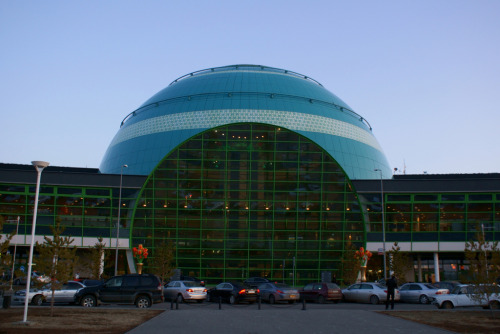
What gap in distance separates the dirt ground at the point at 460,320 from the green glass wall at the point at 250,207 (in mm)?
31848

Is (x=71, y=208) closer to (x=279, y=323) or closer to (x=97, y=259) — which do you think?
(x=97, y=259)

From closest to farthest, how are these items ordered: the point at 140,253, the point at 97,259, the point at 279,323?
the point at 279,323
the point at 97,259
the point at 140,253

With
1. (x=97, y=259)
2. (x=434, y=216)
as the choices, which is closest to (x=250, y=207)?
(x=97, y=259)

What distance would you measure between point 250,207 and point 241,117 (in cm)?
1400

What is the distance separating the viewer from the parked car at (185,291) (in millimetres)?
34719

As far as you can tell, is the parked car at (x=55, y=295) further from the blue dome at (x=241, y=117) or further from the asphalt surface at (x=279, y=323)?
the blue dome at (x=241, y=117)

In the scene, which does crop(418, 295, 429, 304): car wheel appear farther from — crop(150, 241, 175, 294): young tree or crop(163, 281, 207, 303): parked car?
crop(150, 241, 175, 294): young tree

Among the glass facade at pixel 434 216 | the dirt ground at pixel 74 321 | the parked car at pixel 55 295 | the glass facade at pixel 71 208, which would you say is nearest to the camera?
the dirt ground at pixel 74 321

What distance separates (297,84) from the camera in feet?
252

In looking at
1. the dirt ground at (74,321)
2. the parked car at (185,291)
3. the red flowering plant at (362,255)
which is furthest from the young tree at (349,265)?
the dirt ground at (74,321)

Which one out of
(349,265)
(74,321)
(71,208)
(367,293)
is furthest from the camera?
(71,208)

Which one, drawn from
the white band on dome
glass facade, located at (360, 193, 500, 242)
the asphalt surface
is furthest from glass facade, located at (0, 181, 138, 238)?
the asphalt surface

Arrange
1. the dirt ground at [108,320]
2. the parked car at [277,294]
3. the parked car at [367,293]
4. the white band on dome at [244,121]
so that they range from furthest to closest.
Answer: the white band on dome at [244,121] → the parked car at [367,293] → the parked car at [277,294] → the dirt ground at [108,320]

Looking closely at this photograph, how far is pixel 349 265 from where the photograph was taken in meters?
55.1
